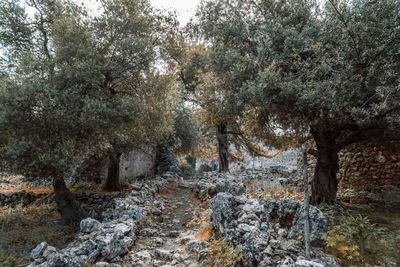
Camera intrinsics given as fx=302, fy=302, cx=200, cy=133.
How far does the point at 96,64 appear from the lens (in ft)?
40.1

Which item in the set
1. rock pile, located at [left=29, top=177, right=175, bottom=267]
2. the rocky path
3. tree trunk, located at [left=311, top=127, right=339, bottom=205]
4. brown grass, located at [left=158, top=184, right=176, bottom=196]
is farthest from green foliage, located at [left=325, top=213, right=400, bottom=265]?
brown grass, located at [left=158, top=184, right=176, bottom=196]

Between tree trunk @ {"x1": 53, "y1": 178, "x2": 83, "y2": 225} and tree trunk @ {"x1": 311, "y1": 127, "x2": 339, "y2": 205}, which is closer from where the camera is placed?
tree trunk @ {"x1": 311, "y1": 127, "x2": 339, "y2": 205}

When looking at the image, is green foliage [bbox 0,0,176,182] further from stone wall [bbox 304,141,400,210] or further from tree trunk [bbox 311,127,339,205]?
stone wall [bbox 304,141,400,210]

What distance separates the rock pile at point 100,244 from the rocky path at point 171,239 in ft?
1.23

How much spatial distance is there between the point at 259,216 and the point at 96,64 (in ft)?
28.4

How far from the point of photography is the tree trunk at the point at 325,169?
10414 mm

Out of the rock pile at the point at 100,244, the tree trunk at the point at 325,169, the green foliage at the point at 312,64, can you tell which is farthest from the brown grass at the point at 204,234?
the green foliage at the point at 312,64

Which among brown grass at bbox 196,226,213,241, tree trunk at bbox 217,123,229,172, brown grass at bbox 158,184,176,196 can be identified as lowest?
brown grass at bbox 196,226,213,241

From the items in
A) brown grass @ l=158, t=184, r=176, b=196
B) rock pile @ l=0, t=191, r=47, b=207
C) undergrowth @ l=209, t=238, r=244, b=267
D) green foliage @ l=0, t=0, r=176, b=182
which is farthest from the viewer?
rock pile @ l=0, t=191, r=47, b=207

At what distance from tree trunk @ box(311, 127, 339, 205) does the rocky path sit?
443 centimetres

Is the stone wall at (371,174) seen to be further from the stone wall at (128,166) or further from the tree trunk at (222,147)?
the stone wall at (128,166)

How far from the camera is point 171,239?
32.9 ft

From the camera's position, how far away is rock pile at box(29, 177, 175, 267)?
727 centimetres

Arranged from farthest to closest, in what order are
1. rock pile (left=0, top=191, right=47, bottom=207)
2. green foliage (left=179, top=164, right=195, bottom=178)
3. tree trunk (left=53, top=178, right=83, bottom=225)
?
green foliage (left=179, top=164, right=195, bottom=178) < rock pile (left=0, top=191, right=47, bottom=207) < tree trunk (left=53, top=178, right=83, bottom=225)
